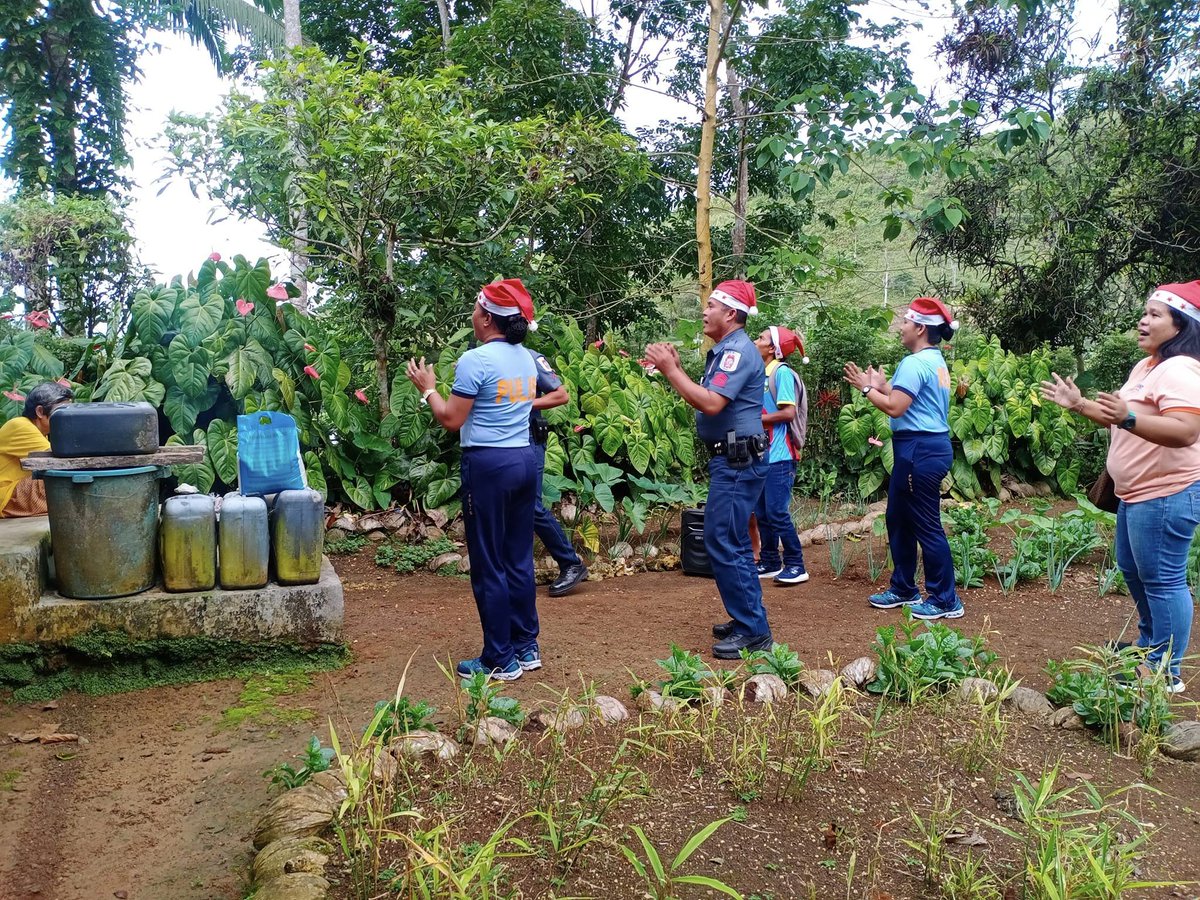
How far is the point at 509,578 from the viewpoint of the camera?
4.30 m

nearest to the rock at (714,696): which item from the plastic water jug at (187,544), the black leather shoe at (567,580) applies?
Answer: the plastic water jug at (187,544)

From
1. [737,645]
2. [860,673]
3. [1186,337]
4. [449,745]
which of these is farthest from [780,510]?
[449,745]

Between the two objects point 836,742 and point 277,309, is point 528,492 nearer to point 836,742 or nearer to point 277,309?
point 836,742

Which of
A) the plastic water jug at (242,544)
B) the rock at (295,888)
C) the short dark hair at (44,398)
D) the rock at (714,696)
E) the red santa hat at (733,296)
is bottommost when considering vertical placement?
the rock at (295,888)

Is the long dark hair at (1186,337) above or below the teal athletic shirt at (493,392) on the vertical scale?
above

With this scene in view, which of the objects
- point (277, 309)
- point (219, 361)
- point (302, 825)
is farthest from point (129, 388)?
point (302, 825)

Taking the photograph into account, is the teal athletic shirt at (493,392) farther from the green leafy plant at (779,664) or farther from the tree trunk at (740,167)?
the tree trunk at (740,167)

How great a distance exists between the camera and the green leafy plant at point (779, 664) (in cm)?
379

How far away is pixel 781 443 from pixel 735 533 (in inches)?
74.0

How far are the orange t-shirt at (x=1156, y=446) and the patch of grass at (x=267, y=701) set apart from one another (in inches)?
134

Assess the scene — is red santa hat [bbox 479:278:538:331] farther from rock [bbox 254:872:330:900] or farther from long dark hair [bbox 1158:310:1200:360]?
long dark hair [bbox 1158:310:1200:360]

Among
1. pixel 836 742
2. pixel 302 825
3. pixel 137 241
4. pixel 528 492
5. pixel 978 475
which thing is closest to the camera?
pixel 302 825

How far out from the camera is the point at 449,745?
3.11 m

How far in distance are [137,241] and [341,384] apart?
444cm
